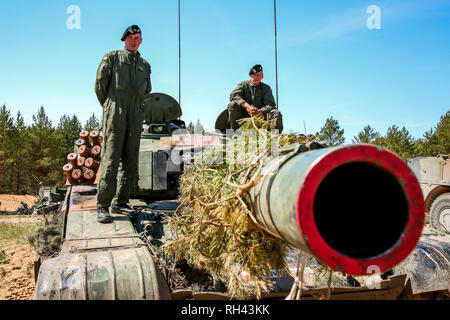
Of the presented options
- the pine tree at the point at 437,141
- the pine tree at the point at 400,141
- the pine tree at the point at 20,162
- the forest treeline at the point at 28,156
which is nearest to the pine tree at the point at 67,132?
the forest treeline at the point at 28,156

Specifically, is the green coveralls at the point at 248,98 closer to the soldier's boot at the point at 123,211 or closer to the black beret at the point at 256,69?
the black beret at the point at 256,69

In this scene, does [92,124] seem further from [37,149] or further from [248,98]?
[248,98]

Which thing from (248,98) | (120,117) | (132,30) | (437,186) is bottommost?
(437,186)

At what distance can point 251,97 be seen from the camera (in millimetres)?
5121

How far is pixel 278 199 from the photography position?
178cm

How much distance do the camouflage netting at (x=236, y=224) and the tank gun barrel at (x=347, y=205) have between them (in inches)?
13.5

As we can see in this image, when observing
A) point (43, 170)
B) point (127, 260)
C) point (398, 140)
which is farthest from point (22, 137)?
point (127, 260)

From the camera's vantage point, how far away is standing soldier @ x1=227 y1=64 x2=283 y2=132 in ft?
16.1

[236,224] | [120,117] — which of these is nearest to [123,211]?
[120,117]

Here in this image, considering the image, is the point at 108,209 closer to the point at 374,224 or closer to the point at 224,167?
the point at 224,167

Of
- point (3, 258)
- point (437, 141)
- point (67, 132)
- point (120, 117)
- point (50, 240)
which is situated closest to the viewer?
point (120, 117)

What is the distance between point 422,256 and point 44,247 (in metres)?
4.29

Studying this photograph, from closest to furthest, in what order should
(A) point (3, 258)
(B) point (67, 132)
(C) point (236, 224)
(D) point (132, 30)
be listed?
(C) point (236, 224) → (D) point (132, 30) → (A) point (3, 258) → (B) point (67, 132)

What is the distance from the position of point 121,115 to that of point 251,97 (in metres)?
1.78
